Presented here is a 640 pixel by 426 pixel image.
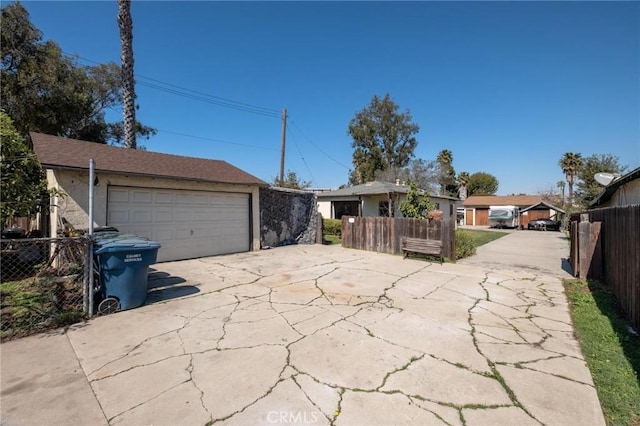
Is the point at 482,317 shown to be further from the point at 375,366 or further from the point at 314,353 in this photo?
the point at 314,353

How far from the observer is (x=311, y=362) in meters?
→ 3.16

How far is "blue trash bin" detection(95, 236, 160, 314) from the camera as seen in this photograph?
453 cm

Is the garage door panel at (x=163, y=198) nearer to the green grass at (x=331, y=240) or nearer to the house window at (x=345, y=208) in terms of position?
the green grass at (x=331, y=240)

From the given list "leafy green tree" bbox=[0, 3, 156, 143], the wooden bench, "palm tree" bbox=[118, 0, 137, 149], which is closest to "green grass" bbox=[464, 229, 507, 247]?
the wooden bench

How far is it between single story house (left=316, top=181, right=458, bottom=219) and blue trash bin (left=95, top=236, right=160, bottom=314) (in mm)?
13554

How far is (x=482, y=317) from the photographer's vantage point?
15.1 feet

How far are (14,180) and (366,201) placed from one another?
54.1ft

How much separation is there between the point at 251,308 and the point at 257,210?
7.23 meters

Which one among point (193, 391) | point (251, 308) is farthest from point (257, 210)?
point (193, 391)

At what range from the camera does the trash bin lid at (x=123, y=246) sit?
14.6ft

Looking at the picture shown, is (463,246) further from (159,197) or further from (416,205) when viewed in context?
(159,197)

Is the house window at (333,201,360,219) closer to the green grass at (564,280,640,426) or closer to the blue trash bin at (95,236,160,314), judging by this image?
the green grass at (564,280,640,426)

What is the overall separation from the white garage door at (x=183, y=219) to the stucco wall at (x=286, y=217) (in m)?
0.91

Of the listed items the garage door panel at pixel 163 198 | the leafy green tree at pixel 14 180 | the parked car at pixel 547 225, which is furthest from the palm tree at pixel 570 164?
the leafy green tree at pixel 14 180
